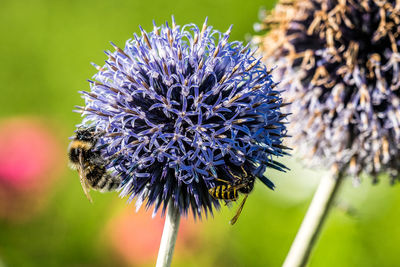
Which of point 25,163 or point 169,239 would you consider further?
point 25,163

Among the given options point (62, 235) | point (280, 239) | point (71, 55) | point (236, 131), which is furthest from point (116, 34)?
point (236, 131)

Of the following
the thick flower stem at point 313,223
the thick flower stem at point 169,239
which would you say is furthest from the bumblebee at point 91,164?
the thick flower stem at point 313,223

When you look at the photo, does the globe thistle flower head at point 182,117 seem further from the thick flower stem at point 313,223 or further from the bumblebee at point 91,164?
the thick flower stem at point 313,223

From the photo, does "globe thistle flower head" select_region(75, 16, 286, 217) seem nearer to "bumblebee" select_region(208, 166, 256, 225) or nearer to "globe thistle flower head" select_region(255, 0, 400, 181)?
"bumblebee" select_region(208, 166, 256, 225)

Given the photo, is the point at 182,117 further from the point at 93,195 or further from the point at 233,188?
the point at 93,195

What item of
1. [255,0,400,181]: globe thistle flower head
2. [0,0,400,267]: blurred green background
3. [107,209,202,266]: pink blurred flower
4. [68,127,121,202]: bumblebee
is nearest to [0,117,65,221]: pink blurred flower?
[0,0,400,267]: blurred green background

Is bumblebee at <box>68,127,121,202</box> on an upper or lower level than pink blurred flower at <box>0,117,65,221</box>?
upper

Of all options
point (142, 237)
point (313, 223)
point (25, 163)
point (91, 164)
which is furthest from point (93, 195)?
point (313, 223)
